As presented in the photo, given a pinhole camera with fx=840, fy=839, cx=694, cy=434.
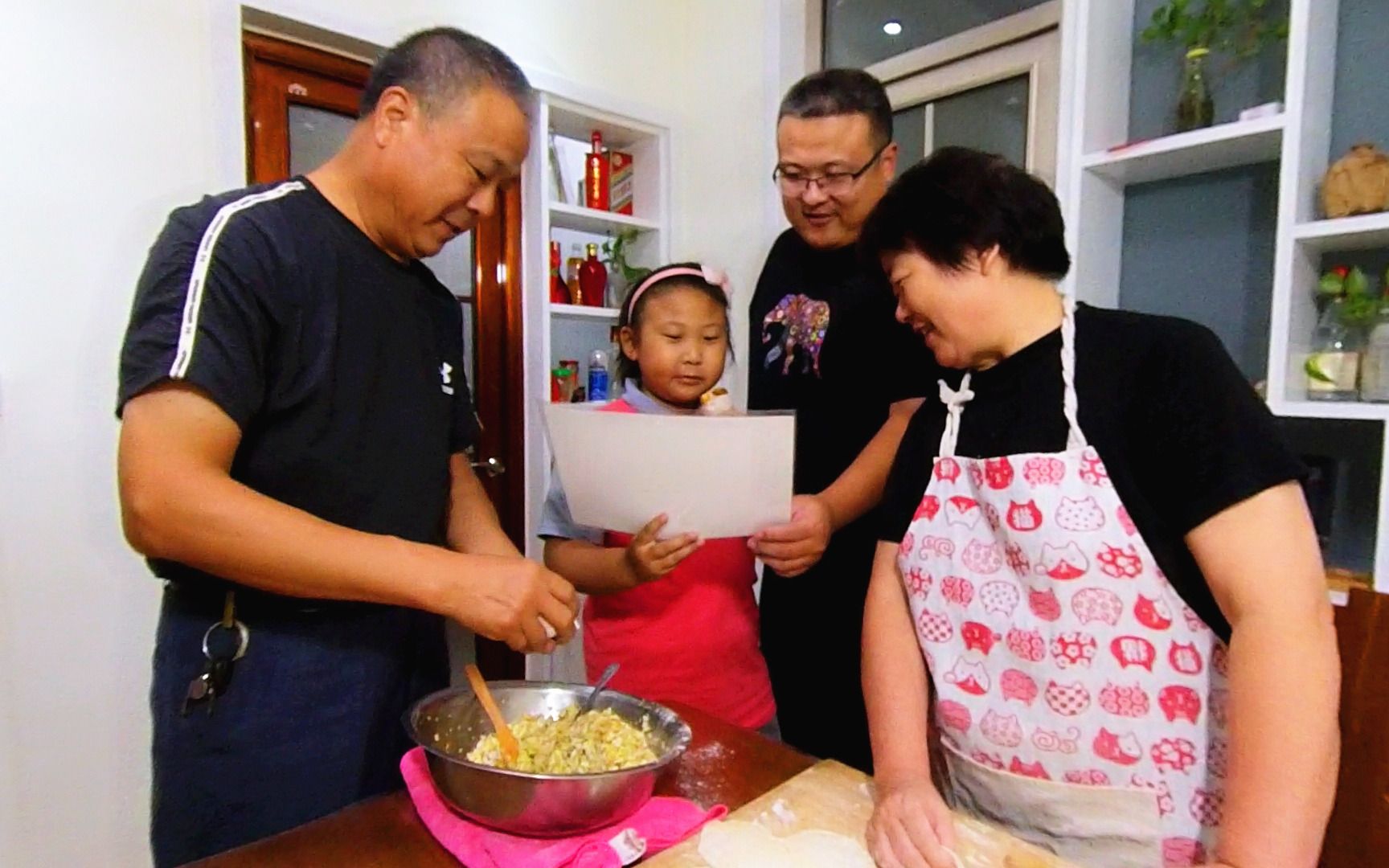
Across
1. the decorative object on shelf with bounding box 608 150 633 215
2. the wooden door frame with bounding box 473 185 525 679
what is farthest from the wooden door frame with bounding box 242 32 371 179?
the decorative object on shelf with bounding box 608 150 633 215

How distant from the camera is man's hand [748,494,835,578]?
1.20 meters

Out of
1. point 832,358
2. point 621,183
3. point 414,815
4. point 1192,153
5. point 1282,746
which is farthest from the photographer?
point 621,183

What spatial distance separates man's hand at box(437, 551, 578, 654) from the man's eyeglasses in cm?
86

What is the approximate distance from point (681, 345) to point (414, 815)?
79 centimetres

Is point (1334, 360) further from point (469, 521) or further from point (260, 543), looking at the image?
point (260, 543)

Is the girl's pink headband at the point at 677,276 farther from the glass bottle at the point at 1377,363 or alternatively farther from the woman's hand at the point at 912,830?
the glass bottle at the point at 1377,363

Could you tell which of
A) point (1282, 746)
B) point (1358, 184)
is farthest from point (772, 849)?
point (1358, 184)

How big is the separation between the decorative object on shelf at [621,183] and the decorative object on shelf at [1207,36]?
1.68 metres

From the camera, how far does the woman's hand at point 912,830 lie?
0.77 meters

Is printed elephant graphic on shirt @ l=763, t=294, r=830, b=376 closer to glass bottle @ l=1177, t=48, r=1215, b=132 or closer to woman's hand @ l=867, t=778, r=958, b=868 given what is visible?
woman's hand @ l=867, t=778, r=958, b=868

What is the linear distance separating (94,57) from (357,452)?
142 centimetres

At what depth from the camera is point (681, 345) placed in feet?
4.49

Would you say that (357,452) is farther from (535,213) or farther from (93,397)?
(535,213)

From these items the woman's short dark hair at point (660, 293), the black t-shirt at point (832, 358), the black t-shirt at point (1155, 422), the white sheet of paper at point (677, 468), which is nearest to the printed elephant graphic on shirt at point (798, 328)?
the black t-shirt at point (832, 358)
